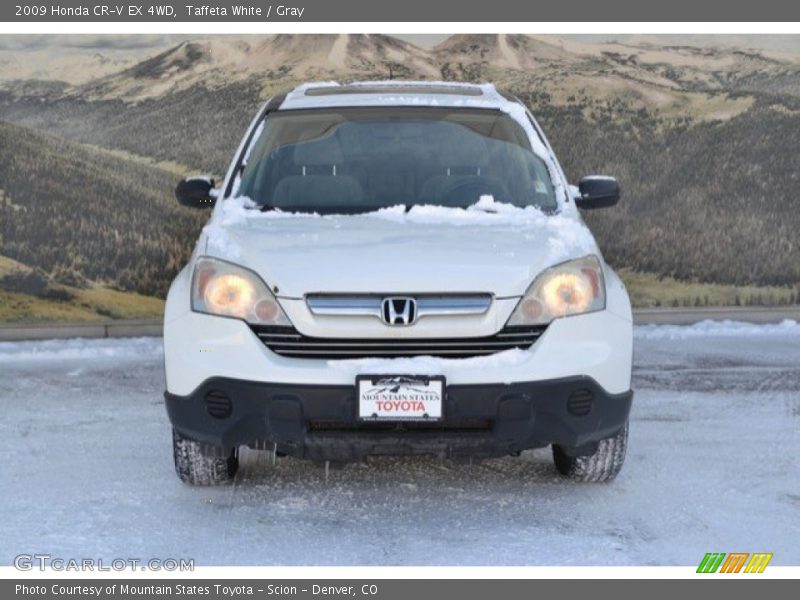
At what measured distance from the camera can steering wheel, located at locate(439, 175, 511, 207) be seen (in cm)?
599

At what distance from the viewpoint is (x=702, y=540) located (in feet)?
16.2

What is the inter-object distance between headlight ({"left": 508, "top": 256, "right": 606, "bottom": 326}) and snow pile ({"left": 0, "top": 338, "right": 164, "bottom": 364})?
523 cm

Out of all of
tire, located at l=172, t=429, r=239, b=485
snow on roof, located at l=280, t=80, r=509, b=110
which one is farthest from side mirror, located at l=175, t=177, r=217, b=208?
tire, located at l=172, t=429, r=239, b=485

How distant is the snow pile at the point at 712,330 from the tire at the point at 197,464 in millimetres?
5552

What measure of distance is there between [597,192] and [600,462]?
132 centimetres

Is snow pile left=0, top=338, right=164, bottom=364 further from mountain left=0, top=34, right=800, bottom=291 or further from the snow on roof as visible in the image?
the snow on roof

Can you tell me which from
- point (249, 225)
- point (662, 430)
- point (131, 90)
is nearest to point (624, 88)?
point (131, 90)

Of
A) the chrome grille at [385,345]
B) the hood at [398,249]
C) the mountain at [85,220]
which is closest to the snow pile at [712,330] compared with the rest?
the mountain at [85,220]

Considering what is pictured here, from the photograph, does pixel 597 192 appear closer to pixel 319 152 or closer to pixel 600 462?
pixel 600 462

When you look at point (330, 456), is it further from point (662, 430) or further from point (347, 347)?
point (662, 430)

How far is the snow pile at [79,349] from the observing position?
32.3 feet

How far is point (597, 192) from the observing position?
6.28m

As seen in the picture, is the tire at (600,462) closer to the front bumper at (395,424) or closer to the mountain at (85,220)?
the front bumper at (395,424)

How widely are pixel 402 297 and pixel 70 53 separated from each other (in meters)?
7.04
